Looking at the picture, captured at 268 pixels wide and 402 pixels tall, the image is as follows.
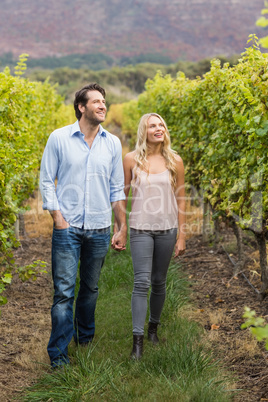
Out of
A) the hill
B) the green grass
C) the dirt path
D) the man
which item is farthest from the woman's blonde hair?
the hill

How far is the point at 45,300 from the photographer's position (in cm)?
499

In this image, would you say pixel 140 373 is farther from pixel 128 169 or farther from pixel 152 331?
pixel 128 169

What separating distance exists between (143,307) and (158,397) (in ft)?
2.57

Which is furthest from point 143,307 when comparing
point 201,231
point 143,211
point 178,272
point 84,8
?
point 84,8

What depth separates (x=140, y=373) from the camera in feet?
9.89

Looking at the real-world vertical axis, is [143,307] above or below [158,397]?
above

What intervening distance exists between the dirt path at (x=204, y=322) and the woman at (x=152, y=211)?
68 centimetres

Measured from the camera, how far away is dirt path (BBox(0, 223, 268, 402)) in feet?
10.5

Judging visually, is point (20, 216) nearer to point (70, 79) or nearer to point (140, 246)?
point (140, 246)

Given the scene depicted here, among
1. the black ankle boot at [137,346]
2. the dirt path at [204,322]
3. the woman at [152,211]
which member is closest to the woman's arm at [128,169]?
the woman at [152,211]

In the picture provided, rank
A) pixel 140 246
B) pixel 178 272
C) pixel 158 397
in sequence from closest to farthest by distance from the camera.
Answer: pixel 158 397
pixel 140 246
pixel 178 272

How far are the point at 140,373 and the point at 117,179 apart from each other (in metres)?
1.34

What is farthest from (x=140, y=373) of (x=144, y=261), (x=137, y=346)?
(x=144, y=261)

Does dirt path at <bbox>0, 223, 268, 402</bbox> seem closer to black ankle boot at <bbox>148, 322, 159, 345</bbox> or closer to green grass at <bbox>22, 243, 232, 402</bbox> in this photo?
green grass at <bbox>22, 243, 232, 402</bbox>
